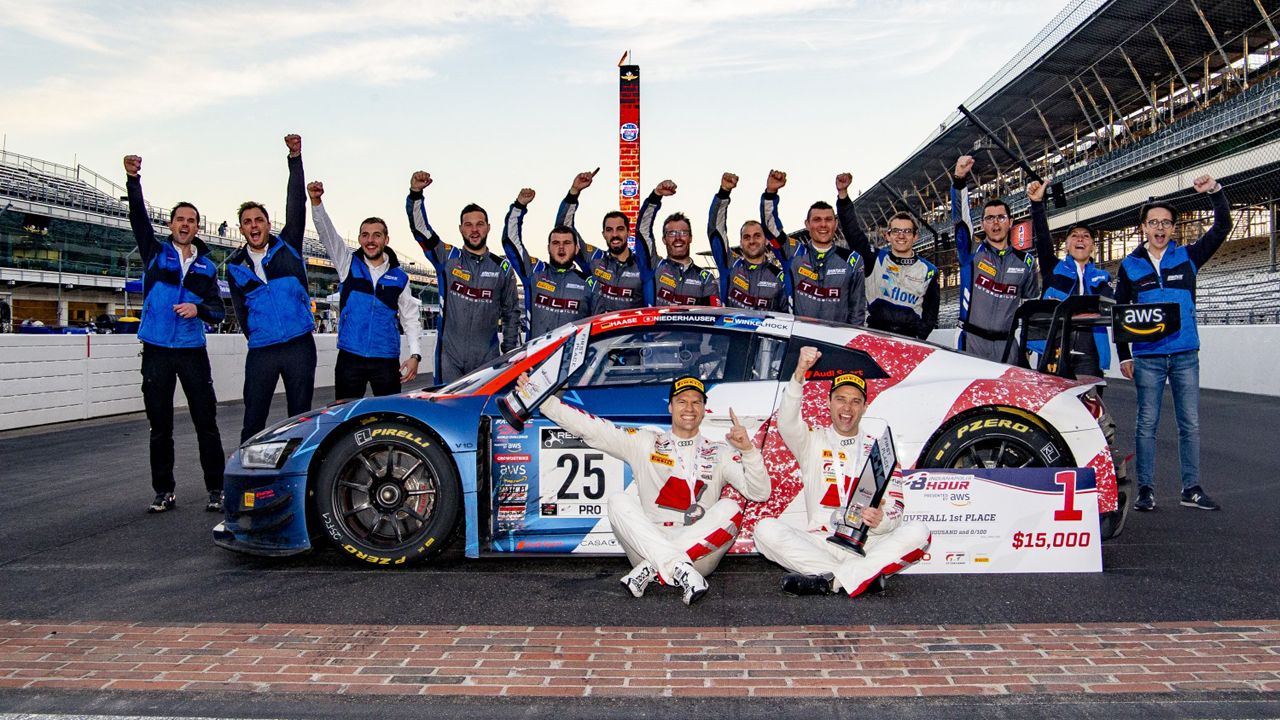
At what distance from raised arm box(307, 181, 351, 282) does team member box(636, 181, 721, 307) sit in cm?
226

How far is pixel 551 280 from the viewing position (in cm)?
679

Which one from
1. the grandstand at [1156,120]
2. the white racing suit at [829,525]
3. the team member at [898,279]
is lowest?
the white racing suit at [829,525]

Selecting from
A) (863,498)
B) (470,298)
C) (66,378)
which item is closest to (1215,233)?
(863,498)

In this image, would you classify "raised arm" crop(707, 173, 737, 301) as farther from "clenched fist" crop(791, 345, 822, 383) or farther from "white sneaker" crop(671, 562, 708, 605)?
"white sneaker" crop(671, 562, 708, 605)

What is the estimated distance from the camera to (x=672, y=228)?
23.0 ft

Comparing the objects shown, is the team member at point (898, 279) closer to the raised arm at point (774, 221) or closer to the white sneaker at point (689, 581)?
the raised arm at point (774, 221)

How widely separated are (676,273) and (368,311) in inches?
96.8

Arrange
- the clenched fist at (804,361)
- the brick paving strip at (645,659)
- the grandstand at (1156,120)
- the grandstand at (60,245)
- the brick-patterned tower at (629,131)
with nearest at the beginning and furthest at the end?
1. the brick paving strip at (645,659)
2. the clenched fist at (804,361)
3. the grandstand at (1156,120)
4. the grandstand at (60,245)
5. the brick-patterned tower at (629,131)

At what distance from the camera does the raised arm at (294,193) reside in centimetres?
592

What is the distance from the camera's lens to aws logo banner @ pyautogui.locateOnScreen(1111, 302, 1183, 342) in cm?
511

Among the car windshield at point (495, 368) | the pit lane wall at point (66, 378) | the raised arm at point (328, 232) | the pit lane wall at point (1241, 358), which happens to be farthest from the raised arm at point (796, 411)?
the pit lane wall at point (1241, 358)

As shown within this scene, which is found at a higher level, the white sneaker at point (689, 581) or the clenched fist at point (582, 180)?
the clenched fist at point (582, 180)

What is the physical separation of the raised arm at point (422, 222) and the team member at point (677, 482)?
10.0 feet

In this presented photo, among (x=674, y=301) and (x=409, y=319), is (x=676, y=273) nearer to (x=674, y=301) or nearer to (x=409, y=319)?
(x=674, y=301)
